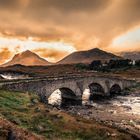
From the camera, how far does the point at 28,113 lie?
32.1m

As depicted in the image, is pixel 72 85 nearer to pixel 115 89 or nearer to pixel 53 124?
pixel 115 89

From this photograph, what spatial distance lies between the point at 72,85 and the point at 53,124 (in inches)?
1472

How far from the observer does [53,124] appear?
29.0 meters

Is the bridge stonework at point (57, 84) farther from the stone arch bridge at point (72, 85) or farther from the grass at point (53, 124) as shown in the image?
the grass at point (53, 124)

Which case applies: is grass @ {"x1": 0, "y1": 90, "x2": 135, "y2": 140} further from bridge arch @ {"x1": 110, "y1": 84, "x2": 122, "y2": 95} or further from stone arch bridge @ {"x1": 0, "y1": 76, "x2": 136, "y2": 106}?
bridge arch @ {"x1": 110, "y1": 84, "x2": 122, "y2": 95}

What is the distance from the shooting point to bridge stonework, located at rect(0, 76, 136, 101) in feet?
156

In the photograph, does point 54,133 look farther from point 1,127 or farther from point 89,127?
point 1,127

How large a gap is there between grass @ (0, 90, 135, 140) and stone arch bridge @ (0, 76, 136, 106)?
1193cm

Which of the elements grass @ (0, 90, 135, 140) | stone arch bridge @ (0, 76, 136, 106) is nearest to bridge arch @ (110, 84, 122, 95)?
stone arch bridge @ (0, 76, 136, 106)

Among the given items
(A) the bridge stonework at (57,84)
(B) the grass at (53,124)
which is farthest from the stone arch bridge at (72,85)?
(B) the grass at (53,124)

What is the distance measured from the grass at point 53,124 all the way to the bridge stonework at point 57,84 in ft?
38.5

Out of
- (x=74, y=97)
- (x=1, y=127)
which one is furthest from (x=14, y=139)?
(x=74, y=97)

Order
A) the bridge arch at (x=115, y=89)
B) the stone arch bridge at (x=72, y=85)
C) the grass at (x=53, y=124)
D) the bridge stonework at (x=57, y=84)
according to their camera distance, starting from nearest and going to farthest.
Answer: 1. the grass at (x=53, y=124)
2. the bridge stonework at (x=57, y=84)
3. the stone arch bridge at (x=72, y=85)
4. the bridge arch at (x=115, y=89)

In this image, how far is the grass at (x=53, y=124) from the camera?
26.5 meters
